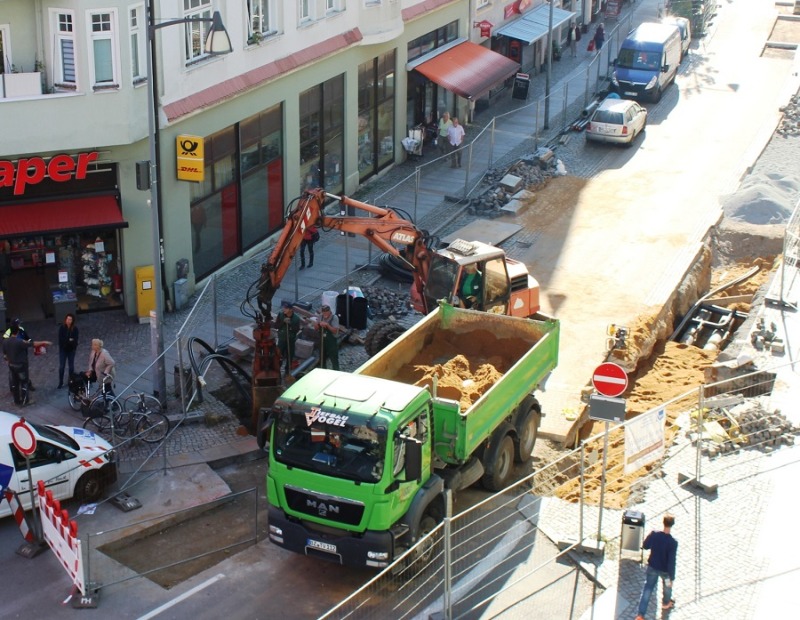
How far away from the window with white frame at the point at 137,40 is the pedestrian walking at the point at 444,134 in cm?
1546

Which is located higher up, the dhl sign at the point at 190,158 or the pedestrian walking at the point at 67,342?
the dhl sign at the point at 190,158

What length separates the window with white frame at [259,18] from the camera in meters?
28.9

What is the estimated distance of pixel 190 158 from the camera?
26.5 m

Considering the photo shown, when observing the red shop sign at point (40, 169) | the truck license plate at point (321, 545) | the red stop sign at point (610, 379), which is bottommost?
the truck license plate at point (321, 545)

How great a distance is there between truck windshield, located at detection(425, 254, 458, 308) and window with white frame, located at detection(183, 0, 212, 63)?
24.2ft

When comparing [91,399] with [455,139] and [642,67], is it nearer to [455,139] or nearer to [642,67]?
[455,139]

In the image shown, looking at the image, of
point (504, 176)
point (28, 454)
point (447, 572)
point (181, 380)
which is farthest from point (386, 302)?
point (447, 572)

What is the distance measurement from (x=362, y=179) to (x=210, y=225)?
875 centimetres

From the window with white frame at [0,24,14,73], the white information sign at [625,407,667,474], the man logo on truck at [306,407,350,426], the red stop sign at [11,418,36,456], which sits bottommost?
the white information sign at [625,407,667,474]

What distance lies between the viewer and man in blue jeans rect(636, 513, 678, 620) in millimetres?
15680

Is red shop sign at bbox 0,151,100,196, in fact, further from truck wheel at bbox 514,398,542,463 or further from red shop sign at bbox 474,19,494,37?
red shop sign at bbox 474,19,494,37

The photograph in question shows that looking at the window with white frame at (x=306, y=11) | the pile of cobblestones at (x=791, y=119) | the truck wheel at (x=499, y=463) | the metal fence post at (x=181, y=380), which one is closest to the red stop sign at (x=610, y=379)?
the truck wheel at (x=499, y=463)

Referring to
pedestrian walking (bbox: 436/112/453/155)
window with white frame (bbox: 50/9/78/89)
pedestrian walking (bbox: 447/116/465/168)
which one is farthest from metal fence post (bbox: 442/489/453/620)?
pedestrian walking (bbox: 436/112/453/155)

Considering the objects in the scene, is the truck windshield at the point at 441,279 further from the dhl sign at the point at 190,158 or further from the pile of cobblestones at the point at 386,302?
the dhl sign at the point at 190,158
